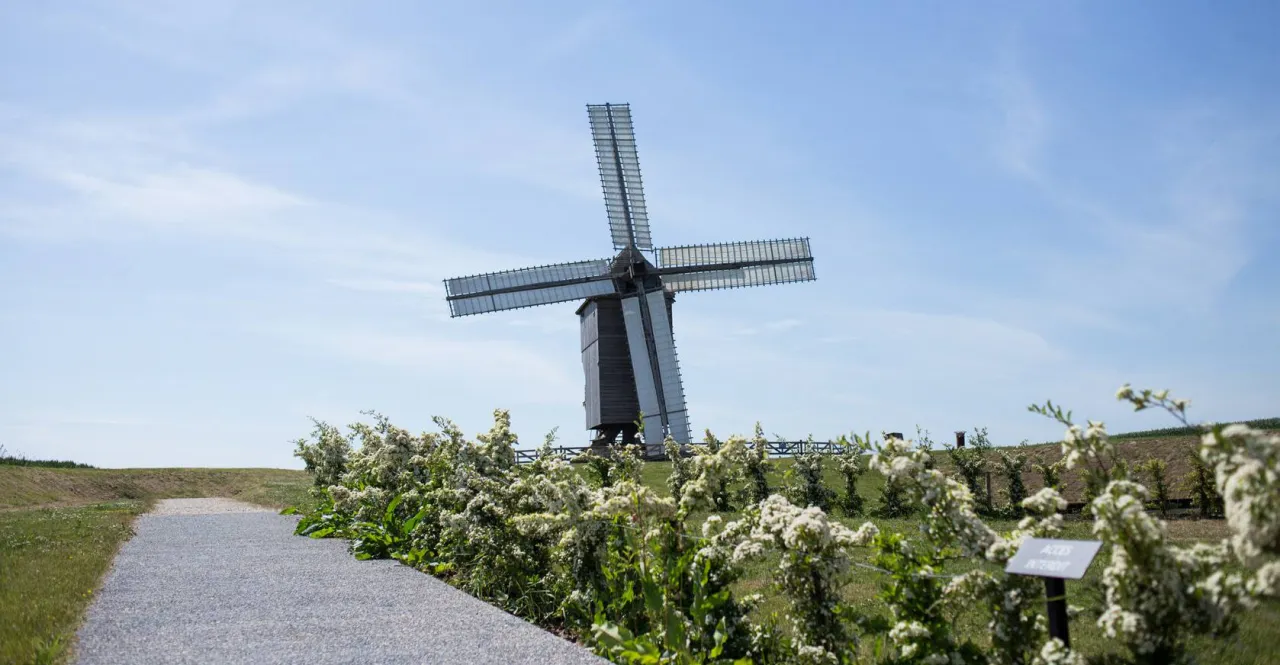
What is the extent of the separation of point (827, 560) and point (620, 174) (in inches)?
1010

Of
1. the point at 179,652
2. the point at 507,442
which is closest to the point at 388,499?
the point at 507,442

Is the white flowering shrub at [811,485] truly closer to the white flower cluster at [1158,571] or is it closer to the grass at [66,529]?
the grass at [66,529]

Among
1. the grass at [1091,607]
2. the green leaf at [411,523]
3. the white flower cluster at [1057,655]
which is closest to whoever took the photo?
the white flower cluster at [1057,655]

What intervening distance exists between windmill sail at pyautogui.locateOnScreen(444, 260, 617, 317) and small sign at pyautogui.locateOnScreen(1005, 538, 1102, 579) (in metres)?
25.0

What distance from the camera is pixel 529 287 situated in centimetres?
2919

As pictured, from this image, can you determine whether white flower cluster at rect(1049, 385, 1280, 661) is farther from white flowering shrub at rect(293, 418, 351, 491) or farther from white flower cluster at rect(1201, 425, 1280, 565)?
white flowering shrub at rect(293, 418, 351, 491)

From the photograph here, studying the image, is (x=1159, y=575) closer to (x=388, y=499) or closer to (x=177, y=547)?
(x=388, y=499)

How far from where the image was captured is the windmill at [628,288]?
28.4 m

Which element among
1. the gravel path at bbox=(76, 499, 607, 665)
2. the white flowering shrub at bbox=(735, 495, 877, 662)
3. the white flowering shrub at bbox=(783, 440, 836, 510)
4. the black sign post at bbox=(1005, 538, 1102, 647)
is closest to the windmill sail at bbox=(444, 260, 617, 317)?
the white flowering shrub at bbox=(783, 440, 836, 510)

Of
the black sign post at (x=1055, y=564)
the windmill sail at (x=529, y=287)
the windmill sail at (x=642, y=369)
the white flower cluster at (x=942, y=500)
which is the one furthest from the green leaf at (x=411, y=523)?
the windmill sail at (x=529, y=287)

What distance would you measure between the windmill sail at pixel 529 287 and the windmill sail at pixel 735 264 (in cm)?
225

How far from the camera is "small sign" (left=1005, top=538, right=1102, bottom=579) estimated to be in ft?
12.8

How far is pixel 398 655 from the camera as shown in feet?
22.3

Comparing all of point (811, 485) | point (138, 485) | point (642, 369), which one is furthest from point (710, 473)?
point (138, 485)
